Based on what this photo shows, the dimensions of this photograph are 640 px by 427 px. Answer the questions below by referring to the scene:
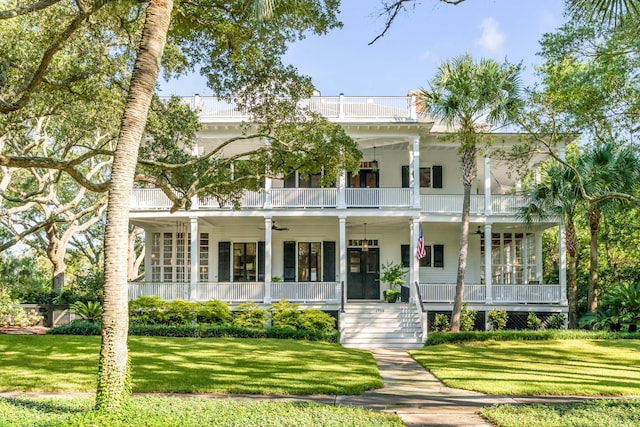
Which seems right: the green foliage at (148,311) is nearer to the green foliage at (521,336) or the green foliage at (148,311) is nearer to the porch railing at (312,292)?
the porch railing at (312,292)

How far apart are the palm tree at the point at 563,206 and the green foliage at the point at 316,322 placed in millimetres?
7890

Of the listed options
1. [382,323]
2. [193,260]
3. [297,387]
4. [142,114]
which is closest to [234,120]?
[193,260]

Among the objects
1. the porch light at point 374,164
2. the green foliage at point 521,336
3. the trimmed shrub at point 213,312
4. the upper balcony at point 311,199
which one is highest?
the porch light at point 374,164

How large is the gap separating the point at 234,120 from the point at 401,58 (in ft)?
30.1

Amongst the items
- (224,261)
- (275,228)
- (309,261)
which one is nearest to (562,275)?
(309,261)

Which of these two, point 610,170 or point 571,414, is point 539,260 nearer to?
Result: point 610,170

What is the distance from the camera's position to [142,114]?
21.8 feet

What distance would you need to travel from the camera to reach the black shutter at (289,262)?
2317cm

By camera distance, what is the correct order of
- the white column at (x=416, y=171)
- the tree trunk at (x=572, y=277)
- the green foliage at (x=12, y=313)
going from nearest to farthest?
1. the tree trunk at (x=572, y=277)
2. the white column at (x=416, y=171)
3. the green foliage at (x=12, y=313)

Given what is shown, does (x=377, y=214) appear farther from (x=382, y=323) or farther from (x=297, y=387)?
(x=297, y=387)

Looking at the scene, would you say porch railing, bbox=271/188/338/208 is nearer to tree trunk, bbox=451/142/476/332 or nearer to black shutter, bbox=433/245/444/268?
tree trunk, bbox=451/142/476/332

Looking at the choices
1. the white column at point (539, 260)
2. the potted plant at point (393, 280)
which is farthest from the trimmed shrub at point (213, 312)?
the white column at point (539, 260)

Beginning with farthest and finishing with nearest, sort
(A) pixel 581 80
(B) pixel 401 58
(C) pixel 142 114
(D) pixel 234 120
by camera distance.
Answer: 1. (D) pixel 234 120
2. (A) pixel 581 80
3. (B) pixel 401 58
4. (C) pixel 142 114

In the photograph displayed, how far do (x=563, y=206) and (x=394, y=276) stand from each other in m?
6.26
